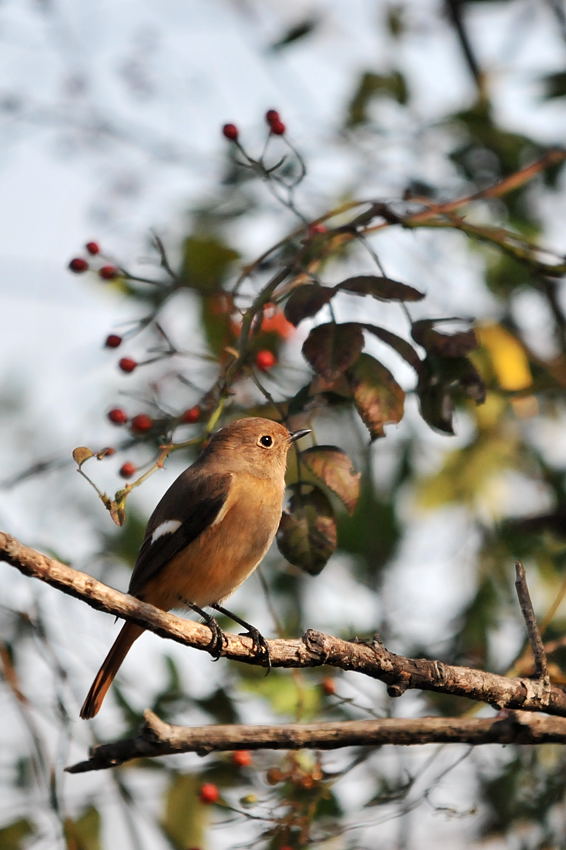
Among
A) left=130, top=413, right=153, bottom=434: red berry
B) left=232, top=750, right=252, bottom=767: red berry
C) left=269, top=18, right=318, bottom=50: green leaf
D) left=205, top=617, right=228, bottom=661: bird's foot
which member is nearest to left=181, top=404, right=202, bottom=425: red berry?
left=130, top=413, right=153, bottom=434: red berry

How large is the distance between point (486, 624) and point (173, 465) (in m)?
1.81

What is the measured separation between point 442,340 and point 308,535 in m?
0.76

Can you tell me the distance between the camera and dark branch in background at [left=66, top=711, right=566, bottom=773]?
111 inches

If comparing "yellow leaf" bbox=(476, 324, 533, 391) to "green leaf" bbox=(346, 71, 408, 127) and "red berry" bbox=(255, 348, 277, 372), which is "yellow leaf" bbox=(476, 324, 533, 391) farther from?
"green leaf" bbox=(346, 71, 408, 127)

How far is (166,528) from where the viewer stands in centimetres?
443

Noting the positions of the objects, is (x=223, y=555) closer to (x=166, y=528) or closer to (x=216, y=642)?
(x=166, y=528)

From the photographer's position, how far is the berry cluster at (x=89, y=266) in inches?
162

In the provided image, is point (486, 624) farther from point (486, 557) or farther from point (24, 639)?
point (24, 639)

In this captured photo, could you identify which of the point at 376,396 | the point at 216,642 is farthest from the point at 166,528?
the point at 376,396

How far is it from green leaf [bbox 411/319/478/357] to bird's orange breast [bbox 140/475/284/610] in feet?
3.98

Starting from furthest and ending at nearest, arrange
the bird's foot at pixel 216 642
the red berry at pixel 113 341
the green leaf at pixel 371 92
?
the green leaf at pixel 371 92, the red berry at pixel 113 341, the bird's foot at pixel 216 642

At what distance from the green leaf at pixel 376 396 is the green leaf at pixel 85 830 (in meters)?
1.99

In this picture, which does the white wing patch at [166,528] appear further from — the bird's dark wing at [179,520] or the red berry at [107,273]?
the red berry at [107,273]

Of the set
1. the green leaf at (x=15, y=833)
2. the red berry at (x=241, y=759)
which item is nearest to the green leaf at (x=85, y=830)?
the green leaf at (x=15, y=833)
